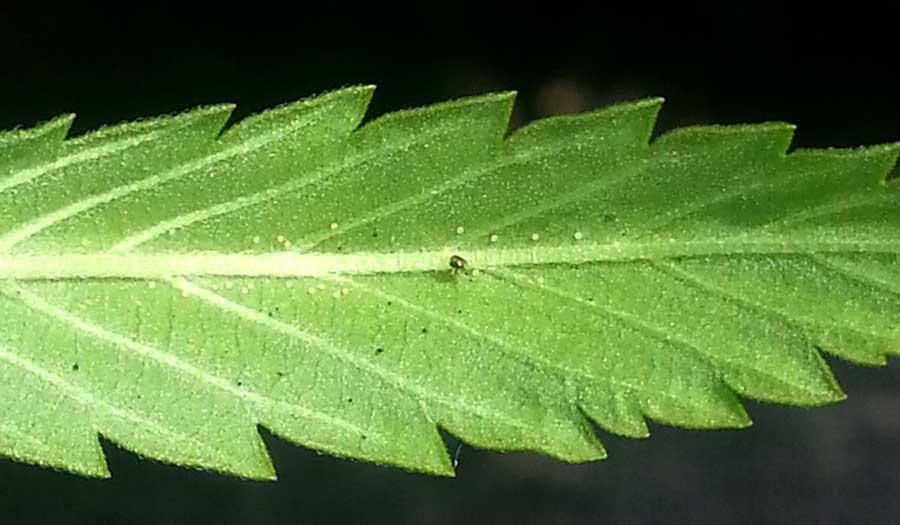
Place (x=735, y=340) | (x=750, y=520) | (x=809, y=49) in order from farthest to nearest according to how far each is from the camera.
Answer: (x=750, y=520), (x=809, y=49), (x=735, y=340)

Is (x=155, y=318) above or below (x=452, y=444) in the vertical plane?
above

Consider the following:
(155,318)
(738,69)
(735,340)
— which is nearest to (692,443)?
(738,69)

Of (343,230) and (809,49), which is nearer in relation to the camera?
(343,230)

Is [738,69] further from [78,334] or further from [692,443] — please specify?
[78,334]
